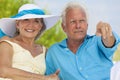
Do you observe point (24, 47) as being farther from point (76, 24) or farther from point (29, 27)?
point (76, 24)

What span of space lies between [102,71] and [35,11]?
0.88 metres

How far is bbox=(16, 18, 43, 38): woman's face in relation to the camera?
3.15 meters

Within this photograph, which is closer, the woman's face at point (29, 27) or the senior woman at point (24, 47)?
the senior woman at point (24, 47)

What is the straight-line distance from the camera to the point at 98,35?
3.06 metres

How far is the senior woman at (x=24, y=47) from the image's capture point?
2947mm

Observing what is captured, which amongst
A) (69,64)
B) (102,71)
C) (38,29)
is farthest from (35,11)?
(102,71)

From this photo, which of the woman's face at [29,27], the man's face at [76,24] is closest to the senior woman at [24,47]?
the woman's face at [29,27]

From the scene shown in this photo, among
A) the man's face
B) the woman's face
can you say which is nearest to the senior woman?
the woman's face

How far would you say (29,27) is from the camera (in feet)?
10.3

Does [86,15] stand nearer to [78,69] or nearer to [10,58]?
[78,69]

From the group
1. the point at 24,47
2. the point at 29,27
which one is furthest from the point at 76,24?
the point at 24,47

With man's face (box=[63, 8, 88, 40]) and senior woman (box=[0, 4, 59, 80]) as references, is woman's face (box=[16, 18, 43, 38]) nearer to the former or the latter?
senior woman (box=[0, 4, 59, 80])

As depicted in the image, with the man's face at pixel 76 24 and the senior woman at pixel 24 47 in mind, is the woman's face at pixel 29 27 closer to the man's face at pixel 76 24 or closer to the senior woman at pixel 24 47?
the senior woman at pixel 24 47

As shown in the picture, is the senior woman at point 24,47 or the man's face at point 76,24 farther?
the man's face at point 76,24
